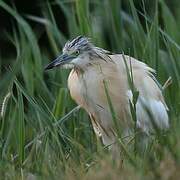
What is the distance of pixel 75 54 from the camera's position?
4062mm

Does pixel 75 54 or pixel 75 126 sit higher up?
pixel 75 54

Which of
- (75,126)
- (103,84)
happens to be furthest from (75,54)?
(75,126)

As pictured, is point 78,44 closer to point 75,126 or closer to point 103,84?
point 103,84

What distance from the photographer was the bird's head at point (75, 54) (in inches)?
156

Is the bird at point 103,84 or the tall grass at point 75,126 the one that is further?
the bird at point 103,84

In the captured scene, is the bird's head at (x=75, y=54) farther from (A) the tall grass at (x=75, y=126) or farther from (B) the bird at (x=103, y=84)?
(A) the tall grass at (x=75, y=126)

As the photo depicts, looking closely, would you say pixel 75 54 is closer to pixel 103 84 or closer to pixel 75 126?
pixel 103 84

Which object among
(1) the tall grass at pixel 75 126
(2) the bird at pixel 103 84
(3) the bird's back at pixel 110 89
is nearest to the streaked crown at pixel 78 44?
(2) the bird at pixel 103 84

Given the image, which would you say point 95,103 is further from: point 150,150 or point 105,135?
point 150,150

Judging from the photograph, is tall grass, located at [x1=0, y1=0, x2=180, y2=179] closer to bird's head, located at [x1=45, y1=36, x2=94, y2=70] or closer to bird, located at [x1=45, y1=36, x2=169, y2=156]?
bird, located at [x1=45, y1=36, x2=169, y2=156]

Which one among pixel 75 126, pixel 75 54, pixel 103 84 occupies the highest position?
pixel 75 54

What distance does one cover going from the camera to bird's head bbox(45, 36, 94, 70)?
13.0ft

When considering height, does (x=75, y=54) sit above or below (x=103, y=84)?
above

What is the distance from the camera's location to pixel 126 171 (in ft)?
8.04
